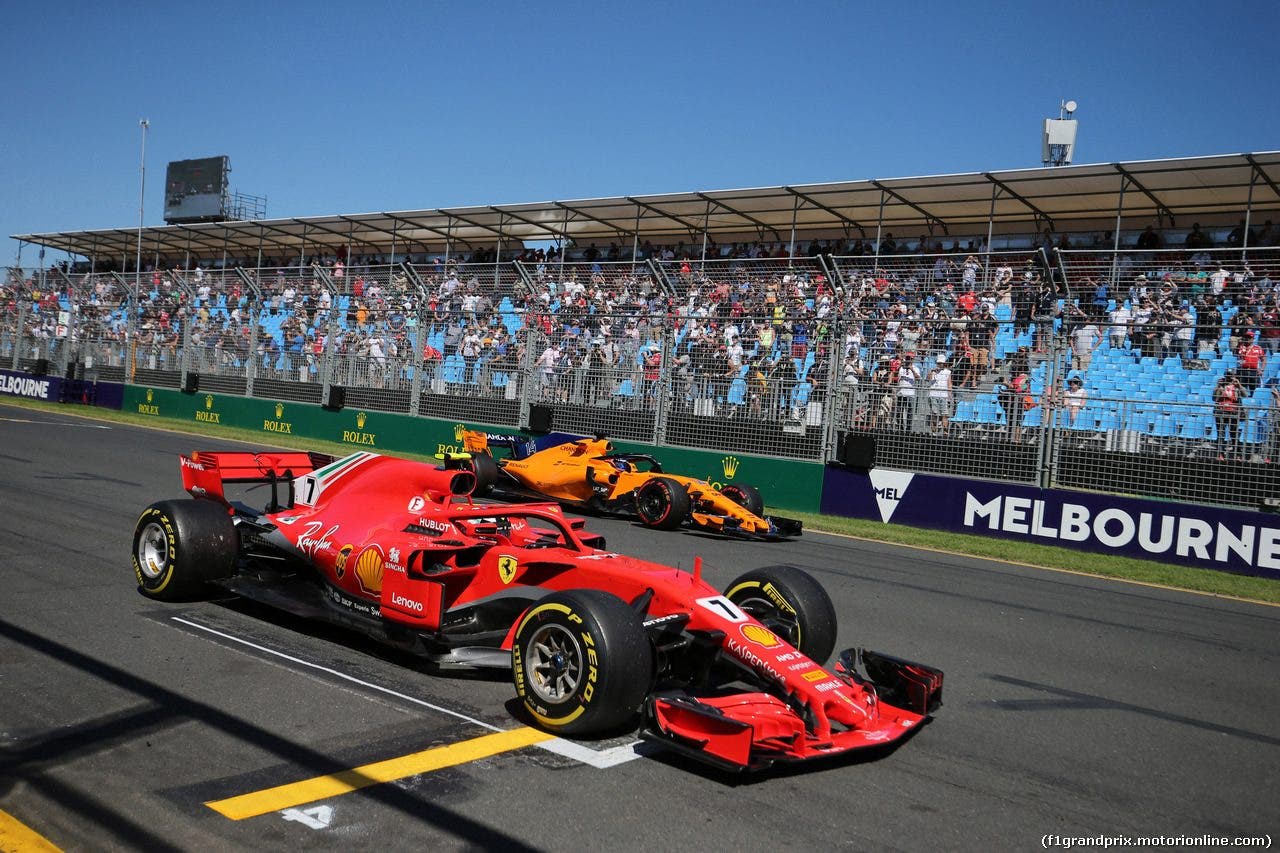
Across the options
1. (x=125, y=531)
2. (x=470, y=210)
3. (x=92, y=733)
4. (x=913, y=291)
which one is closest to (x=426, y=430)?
(x=470, y=210)

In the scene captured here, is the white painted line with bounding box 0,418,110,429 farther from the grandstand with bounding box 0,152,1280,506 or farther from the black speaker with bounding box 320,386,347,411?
the black speaker with bounding box 320,386,347,411

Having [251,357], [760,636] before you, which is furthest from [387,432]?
[760,636]

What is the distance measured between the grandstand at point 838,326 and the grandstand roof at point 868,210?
0.09 metres

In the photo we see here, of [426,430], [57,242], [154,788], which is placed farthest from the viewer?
[57,242]

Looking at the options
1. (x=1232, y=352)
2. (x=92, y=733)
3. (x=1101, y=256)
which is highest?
(x=1101, y=256)

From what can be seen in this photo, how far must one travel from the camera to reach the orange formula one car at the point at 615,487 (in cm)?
1260

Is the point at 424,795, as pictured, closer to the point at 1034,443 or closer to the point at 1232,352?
the point at 1034,443

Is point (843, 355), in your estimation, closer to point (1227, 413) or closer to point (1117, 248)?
point (1227, 413)

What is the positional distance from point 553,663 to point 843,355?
12.4 meters

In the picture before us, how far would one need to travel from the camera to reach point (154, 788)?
405cm

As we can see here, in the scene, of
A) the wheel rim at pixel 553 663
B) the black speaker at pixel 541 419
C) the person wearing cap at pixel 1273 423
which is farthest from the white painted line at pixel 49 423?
the person wearing cap at pixel 1273 423

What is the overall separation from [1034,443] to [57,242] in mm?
40084

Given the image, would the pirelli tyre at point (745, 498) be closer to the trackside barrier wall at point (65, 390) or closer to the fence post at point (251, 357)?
the fence post at point (251, 357)

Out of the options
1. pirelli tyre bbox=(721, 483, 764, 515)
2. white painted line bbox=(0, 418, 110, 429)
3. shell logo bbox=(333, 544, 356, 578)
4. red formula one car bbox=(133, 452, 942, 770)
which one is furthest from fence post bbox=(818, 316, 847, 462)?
white painted line bbox=(0, 418, 110, 429)
